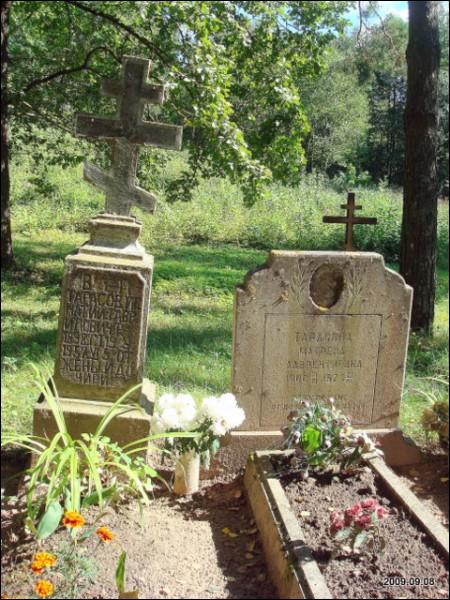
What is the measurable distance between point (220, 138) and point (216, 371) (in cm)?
288

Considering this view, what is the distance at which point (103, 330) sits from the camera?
4164mm

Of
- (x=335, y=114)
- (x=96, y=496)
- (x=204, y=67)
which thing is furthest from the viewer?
(x=335, y=114)

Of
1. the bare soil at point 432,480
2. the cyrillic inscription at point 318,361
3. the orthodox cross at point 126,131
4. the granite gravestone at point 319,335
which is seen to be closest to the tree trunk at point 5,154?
the orthodox cross at point 126,131

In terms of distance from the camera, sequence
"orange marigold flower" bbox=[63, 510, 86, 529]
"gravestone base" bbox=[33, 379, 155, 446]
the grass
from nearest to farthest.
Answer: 1. "orange marigold flower" bbox=[63, 510, 86, 529]
2. "gravestone base" bbox=[33, 379, 155, 446]
3. the grass

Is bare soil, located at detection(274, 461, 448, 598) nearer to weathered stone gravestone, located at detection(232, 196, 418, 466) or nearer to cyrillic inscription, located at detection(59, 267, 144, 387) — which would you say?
weathered stone gravestone, located at detection(232, 196, 418, 466)

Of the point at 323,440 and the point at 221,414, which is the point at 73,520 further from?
the point at 323,440

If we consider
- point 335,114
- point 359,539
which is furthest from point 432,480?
point 335,114

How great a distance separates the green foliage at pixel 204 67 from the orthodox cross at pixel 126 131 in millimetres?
3199

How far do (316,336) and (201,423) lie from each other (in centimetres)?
97

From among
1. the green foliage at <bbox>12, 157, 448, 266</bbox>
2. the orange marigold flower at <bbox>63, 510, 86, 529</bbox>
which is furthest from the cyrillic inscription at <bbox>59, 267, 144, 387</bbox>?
the green foliage at <bbox>12, 157, 448, 266</bbox>

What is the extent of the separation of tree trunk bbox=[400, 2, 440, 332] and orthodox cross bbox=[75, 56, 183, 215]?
428cm

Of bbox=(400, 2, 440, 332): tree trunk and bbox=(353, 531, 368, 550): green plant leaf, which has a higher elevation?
bbox=(400, 2, 440, 332): tree trunk

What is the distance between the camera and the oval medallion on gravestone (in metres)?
4.32
